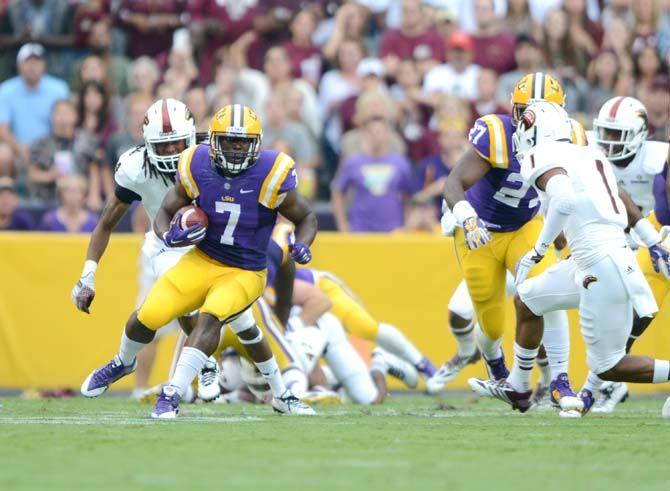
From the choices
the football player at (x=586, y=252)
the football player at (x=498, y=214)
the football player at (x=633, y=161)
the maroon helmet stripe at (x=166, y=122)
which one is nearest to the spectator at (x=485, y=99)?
the football player at (x=633, y=161)

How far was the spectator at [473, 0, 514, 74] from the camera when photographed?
14.6m

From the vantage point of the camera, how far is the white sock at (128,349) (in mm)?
8523

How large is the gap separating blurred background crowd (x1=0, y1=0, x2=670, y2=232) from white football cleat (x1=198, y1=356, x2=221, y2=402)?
391cm

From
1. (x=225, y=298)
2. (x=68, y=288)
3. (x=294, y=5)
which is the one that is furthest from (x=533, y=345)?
(x=294, y=5)

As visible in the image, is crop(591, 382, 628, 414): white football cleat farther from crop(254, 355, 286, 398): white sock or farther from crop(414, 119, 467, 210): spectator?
crop(414, 119, 467, 210): spectator

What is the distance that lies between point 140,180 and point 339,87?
17.8ft

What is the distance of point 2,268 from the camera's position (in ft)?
39.1

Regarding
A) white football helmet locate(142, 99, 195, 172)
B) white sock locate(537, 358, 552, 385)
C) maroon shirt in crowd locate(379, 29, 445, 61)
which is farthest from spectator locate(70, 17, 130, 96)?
white sock locate(537, 358, 552, 385)

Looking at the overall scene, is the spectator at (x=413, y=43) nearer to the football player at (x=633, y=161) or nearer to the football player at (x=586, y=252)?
the football player at (x=633, y=161)

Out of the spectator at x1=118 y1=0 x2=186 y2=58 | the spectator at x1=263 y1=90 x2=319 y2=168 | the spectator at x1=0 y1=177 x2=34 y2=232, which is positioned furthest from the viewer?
the spectator at x1=118 y1=0 x2=186 y2=58

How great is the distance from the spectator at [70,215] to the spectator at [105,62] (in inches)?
64.7

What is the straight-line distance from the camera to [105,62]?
14.2 meters

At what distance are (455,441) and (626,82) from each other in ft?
25.5

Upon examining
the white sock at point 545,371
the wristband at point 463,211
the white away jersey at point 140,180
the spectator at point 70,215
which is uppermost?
the white away jersey at point 140,180
